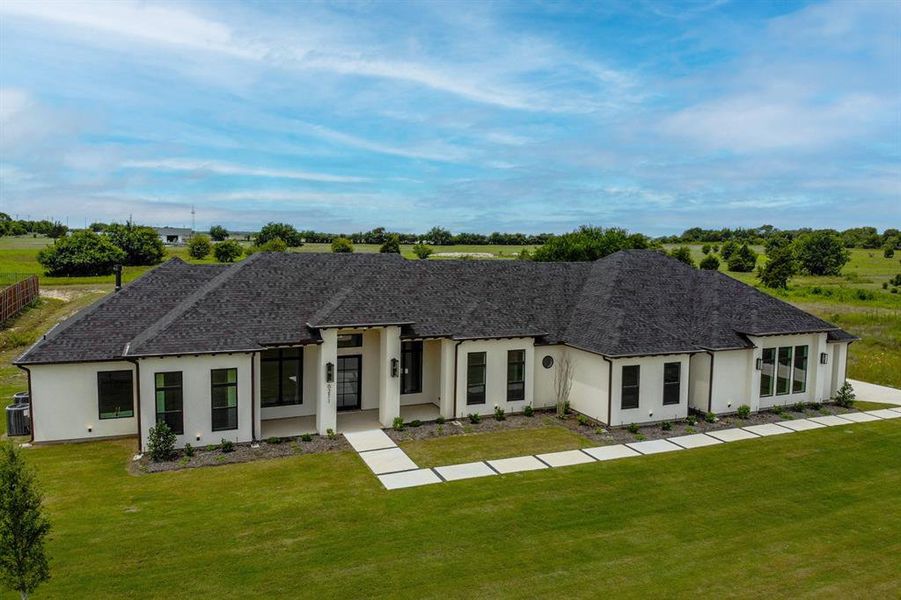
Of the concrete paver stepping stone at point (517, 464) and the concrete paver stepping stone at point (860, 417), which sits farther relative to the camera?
the concrete paver stepping stone at point (860, 417)

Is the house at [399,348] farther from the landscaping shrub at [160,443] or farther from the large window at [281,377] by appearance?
the landscaping shrub at [160,443]

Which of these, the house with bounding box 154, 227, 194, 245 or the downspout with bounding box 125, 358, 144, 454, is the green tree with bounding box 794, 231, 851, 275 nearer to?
the downspout with bounding box 125, 358, 144, 454

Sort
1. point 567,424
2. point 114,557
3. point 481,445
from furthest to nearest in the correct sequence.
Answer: point 567,424 < point 481,445 < point 114,557

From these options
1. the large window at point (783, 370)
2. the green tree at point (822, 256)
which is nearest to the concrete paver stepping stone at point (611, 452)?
the large window at point (783, 370)

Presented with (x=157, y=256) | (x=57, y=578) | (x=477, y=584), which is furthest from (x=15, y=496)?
(x=157, y=256)

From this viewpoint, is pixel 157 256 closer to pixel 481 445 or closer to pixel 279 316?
pixel 279 316

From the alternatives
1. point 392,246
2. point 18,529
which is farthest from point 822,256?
point 18,529
